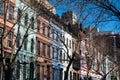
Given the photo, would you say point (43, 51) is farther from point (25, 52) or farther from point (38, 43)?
point (25, 52)

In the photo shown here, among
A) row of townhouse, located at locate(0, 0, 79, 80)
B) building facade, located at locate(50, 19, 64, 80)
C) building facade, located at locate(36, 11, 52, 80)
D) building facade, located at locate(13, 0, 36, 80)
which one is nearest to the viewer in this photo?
row of townhouse, located at locate(0, 0, 79, 80)

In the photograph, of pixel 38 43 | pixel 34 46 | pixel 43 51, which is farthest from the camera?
pixel 43 51

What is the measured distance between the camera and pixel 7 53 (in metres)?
42.0

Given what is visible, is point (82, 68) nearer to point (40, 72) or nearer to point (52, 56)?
point (52, 56)

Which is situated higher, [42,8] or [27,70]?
[42,8]

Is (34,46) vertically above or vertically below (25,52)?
Result: above

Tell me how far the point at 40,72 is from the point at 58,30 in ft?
33.9

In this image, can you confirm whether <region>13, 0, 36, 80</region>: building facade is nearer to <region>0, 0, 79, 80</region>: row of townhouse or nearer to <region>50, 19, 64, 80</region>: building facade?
<region>0, 0, 79, 80</region>: row of townhouse

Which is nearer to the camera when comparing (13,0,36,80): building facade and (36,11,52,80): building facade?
(13,0,36,80): building facade

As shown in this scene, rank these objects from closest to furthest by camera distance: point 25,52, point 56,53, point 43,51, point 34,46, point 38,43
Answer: point 25,52 < point 34,46 < point 38,43 < point 43,51 < point 56,53

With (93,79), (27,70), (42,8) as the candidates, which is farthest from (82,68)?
(42,8)

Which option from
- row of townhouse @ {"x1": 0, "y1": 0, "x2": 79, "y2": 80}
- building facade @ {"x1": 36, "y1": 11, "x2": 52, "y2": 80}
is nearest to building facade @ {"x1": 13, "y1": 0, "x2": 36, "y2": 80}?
row of townhouse @ {"x1": 0, "y1": 0, "x2": 79, "y2": 80}

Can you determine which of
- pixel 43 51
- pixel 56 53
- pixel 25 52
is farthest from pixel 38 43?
pixel 56 53

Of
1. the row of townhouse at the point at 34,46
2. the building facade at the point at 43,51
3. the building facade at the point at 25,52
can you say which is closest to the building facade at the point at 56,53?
the row of townhouse at the point at 34,46
